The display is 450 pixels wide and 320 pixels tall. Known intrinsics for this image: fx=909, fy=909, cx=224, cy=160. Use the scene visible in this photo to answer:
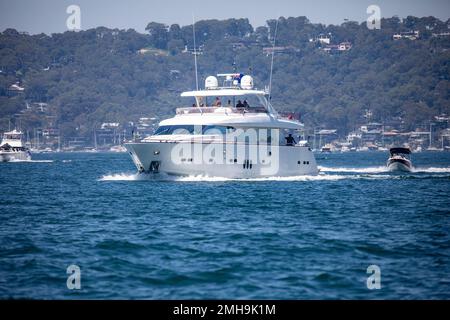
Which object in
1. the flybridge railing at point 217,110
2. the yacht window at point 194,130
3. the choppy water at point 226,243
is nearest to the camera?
the choppy water at point 226,243

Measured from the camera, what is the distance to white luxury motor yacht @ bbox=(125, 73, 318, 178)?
58469 mm

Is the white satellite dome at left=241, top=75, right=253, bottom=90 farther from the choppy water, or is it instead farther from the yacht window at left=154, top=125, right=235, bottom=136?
the choppy water

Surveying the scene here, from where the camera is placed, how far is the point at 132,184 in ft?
196

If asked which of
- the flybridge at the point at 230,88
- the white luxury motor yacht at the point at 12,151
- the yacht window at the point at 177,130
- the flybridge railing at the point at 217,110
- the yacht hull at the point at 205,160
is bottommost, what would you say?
the white luxury motor yacht at the point at 12,151

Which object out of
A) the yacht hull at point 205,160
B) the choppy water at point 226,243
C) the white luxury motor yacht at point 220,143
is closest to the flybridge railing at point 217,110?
the white luxury motor yacht at point 220,143

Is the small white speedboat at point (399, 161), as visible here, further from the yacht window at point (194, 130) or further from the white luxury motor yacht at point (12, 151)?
the white luxury motor yacht at point (12, 151)

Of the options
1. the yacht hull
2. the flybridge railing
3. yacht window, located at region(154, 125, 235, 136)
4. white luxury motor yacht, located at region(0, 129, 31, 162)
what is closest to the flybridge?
the flybridge railing

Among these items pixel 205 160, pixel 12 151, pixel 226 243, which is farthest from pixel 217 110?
pixel 12 151

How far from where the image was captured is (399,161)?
3265 inches

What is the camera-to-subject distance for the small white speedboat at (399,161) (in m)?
82.9
